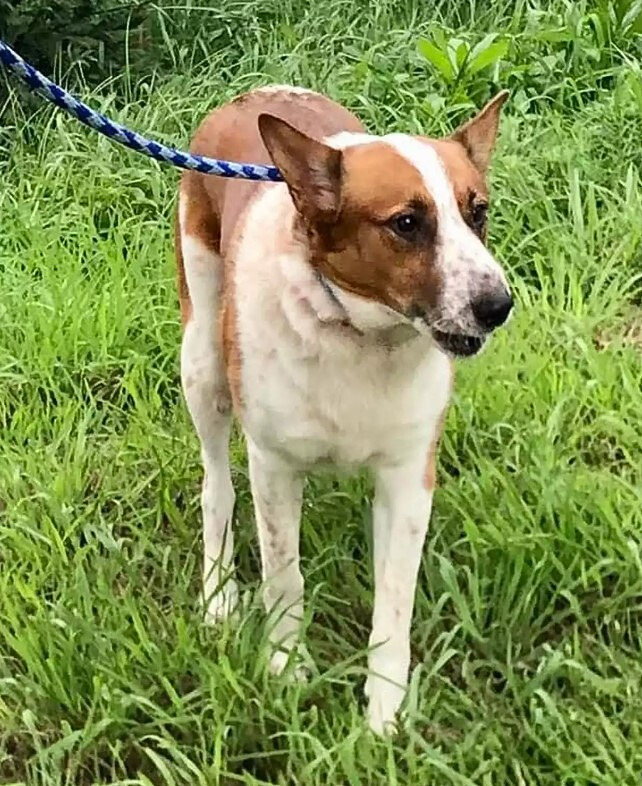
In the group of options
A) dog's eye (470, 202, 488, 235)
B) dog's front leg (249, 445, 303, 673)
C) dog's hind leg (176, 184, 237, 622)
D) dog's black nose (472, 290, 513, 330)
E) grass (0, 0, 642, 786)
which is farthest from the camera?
dog's hind leg (176, 184, 237, 622)

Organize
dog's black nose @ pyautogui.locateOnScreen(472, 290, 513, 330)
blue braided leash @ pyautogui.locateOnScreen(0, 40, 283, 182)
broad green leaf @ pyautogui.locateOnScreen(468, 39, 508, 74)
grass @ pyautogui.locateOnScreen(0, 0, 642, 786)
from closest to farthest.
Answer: dog's black nose @ pyautogui.locateOnScreen(472, 290, 513, 330), blue braided leash @ pyautogui.locateOnScreen(0, 40, 283, 182), grass @ pyautogui.locateOnScreen(0, 0, 642, 786), broad green leaf @ pyautogui.locateOnScreen(468, 39, 508, 74)

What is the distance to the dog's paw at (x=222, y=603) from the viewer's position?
128 inches

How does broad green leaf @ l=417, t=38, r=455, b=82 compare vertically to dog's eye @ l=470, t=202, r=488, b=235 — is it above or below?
below

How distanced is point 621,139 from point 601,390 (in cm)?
142

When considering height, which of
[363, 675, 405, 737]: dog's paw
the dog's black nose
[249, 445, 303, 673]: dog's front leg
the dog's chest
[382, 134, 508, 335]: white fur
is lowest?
[363, 675, 405, 737]: dog's paw

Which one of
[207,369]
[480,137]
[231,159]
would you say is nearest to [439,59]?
[231,159]

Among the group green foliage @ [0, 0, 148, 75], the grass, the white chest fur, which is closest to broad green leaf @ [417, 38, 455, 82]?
the grass

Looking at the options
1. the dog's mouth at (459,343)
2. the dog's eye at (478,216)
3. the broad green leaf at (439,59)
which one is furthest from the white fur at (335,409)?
the broad green leaf at (439,59)

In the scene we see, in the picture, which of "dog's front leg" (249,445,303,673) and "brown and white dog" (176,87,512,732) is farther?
"dog's front leg" (249,445,303,673)

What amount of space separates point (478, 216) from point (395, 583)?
0.83 meters

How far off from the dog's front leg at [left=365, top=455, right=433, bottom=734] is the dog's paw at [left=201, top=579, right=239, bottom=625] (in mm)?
353

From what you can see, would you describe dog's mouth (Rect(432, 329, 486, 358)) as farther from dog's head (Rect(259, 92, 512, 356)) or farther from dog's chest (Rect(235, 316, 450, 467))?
dog's chest (Rect(235, 316, 450, 467))

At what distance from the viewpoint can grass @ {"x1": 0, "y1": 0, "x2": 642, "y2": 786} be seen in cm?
301

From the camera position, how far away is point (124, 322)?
448cm
